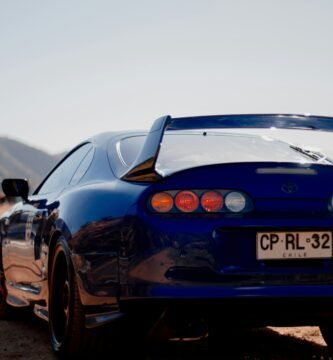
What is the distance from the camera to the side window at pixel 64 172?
542 cm

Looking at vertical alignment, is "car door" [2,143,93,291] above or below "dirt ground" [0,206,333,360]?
above

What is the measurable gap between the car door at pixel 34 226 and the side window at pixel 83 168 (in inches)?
1.1

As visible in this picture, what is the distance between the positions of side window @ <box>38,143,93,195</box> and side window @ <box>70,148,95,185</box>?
0.27ft

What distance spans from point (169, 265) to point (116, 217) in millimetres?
389

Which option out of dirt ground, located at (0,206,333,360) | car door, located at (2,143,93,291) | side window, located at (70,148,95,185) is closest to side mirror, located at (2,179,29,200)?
car door, located at (2,143,93,291)

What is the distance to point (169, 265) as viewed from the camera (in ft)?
12.5

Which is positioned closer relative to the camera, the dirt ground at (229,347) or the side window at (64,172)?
the dirt ground at (229,347)

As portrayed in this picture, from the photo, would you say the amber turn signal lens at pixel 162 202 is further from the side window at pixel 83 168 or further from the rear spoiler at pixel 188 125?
the side window at pixel 83 168

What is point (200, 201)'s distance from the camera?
3.86 metres

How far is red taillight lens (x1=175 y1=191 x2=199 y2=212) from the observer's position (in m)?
3.85

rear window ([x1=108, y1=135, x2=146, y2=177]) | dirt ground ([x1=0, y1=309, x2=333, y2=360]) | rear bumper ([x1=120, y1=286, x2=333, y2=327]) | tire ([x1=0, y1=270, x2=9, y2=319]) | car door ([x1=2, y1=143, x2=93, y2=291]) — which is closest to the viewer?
rear bumper ([x1=120, y1=286, x2=333, y2=327])

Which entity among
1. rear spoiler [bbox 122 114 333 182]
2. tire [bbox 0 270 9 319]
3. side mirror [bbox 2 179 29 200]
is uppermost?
rear spoiler [bbox 122 114 333 182]

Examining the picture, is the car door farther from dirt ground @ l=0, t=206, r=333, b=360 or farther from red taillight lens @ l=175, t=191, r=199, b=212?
red taillight lens @ l=175, t=191, r=199, b=212

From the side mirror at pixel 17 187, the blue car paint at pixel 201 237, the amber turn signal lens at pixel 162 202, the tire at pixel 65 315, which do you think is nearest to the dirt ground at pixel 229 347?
the tire at pixel 65 315
